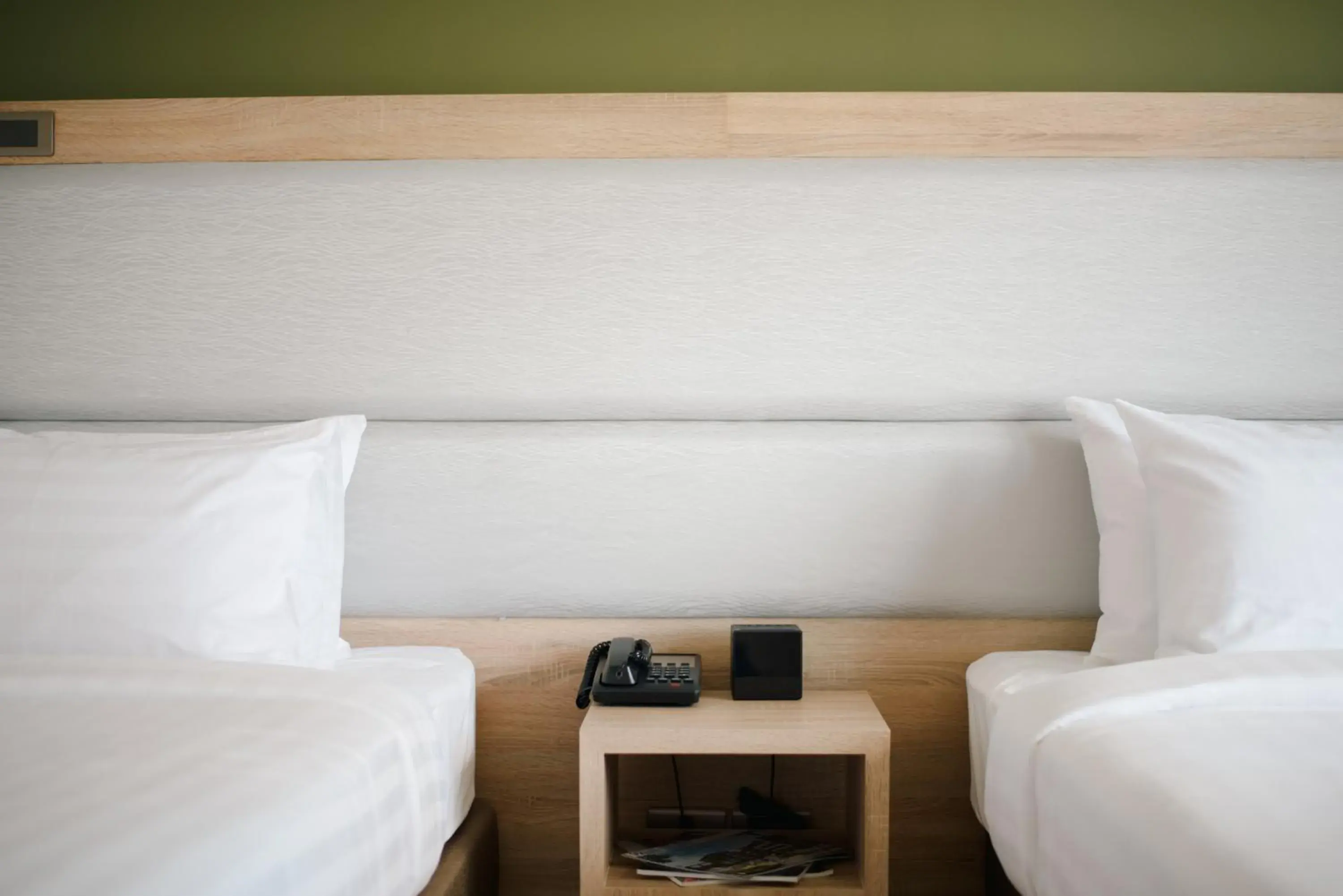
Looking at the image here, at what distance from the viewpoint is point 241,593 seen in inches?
59.2

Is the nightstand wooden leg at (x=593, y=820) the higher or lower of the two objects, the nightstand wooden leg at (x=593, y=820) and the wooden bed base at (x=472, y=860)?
the higher

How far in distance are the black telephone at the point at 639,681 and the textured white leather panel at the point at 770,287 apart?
47 cm

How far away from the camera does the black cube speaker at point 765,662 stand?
1670mm

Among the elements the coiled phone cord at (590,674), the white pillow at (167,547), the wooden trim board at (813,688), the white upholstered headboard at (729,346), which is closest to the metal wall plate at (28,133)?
the white upholstered headboard at (729,346)

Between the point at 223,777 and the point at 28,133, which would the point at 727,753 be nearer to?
the point at 223,777

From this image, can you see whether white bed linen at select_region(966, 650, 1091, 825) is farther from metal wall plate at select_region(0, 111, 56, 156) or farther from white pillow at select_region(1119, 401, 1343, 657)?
metal wall plate at select_region(0, 111, 56, 156)

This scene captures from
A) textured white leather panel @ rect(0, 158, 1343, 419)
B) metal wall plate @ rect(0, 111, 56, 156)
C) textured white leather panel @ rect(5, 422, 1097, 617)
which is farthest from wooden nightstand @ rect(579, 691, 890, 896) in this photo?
metal wall plate @ rect(0, 111, 56, 156)

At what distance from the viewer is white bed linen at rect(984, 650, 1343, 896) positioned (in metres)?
0.88

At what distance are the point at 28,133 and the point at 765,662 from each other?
1.77 metres

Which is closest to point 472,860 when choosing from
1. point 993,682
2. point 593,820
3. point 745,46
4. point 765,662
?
point 593,820

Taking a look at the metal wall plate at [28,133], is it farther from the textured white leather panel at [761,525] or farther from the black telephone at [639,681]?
the black telephone at [639,681]

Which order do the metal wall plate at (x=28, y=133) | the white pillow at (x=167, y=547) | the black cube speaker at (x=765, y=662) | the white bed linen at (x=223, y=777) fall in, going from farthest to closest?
the metal wall plate at (x=28, y=133) < the black cube speaker at (x=765, y=662) < the white pillow at (x=167, y=547) < the white bed linen at (x=223, y=777)

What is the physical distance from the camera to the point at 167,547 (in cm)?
148

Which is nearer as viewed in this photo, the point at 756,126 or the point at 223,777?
the point at 223,777
